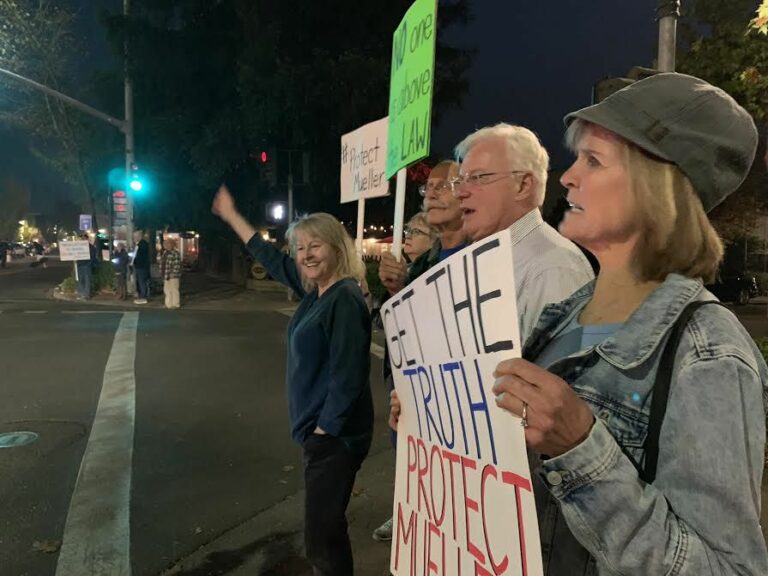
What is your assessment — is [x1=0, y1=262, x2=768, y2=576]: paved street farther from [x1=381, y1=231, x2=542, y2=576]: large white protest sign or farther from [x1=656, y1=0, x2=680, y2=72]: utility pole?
[x1=656, y1=0, x2=680, y2=72]: utility pole

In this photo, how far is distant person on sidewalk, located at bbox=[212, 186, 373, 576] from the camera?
9.59 feet

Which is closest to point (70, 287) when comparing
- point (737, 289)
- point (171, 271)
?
point (171, 271)

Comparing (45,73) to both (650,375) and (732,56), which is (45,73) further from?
(650,375)

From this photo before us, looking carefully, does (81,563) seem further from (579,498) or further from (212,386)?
(212,386)

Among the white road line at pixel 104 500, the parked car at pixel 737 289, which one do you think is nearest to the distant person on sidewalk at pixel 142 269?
the white road line at pixel 104 500

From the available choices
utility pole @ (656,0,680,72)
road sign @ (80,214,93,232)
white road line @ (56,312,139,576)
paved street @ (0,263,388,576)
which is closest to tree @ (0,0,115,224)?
road sign @ (80,214,93,232)

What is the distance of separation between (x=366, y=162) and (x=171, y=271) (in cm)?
1388

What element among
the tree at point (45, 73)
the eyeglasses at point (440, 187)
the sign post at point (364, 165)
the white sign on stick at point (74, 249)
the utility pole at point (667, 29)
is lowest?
the white sign on stick at point (74, 249)

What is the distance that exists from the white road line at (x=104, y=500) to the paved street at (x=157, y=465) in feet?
0.04

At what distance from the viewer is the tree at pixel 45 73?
67.7 feet

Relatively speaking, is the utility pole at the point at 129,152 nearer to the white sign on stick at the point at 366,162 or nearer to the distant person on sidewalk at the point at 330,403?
the white sign on stick at the point at 366,162

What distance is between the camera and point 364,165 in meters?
4.57

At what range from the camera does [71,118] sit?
22641mm

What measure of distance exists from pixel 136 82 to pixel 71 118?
285 centimetres
